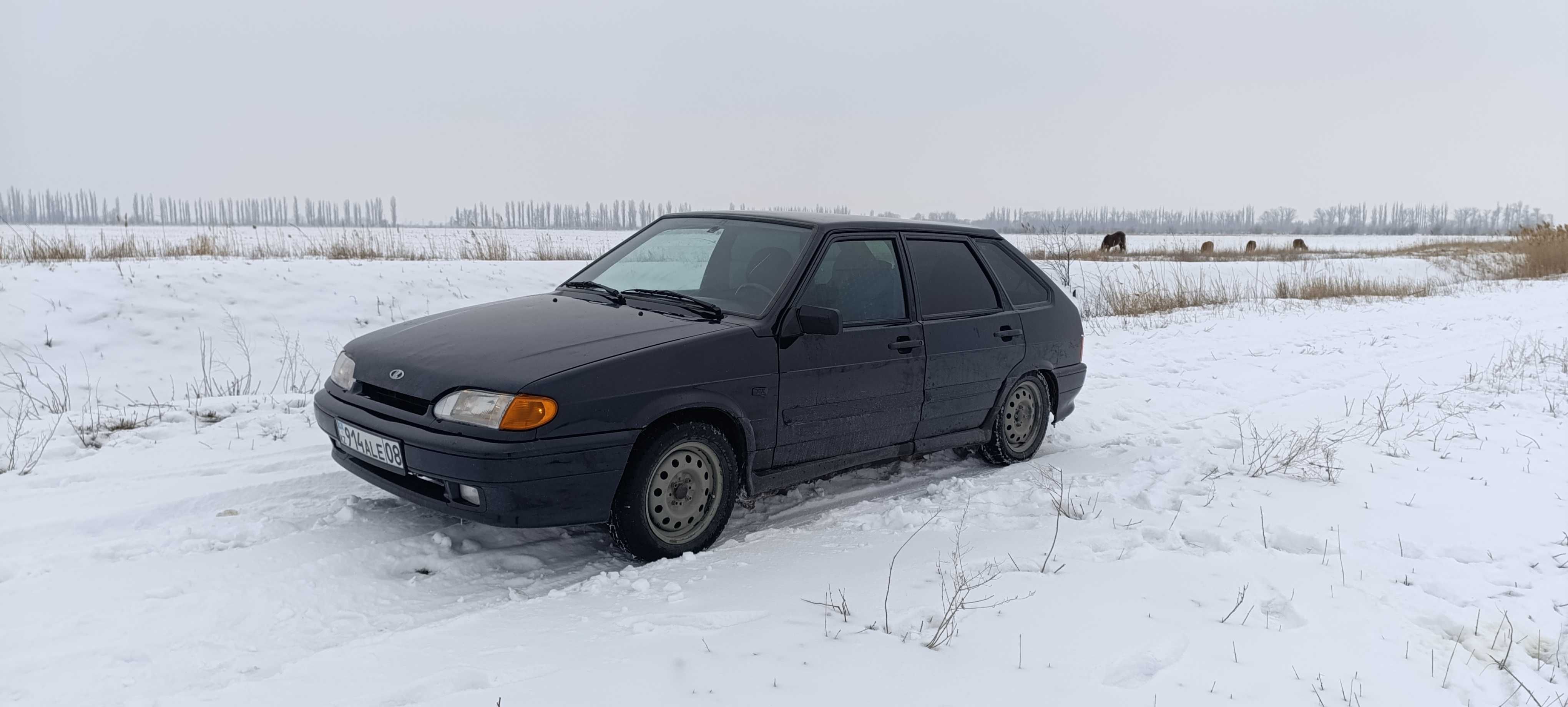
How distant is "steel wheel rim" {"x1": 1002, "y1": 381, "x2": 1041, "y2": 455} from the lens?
5.94 metres

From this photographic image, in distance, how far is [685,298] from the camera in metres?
4.71

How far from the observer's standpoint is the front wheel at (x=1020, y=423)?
587 cm

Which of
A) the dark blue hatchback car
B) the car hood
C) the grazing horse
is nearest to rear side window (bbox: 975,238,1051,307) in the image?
the dark blue hatchback car

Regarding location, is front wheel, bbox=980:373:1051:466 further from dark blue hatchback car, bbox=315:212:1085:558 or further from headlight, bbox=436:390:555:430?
headlight, bbox=436:390:555:430

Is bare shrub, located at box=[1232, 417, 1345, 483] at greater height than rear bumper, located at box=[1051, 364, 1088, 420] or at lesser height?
lesser

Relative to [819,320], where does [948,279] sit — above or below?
above

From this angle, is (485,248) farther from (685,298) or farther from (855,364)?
(855,364)

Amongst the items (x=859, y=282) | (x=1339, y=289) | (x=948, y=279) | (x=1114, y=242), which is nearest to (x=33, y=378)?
(x=859, y=282)

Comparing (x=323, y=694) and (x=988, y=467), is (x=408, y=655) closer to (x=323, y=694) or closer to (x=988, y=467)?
(x=323, y=694)

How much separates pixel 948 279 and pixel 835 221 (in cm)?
87

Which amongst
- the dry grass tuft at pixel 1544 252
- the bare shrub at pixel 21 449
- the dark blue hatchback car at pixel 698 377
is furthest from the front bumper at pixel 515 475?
the dry grass tuft at pixel 1544 252

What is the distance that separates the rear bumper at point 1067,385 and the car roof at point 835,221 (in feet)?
4.14

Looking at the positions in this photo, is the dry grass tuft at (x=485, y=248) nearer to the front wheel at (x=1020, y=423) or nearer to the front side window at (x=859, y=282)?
the front wheel at (x=1020, y=423)

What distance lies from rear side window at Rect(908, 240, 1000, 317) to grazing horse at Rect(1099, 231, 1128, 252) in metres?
30.8
